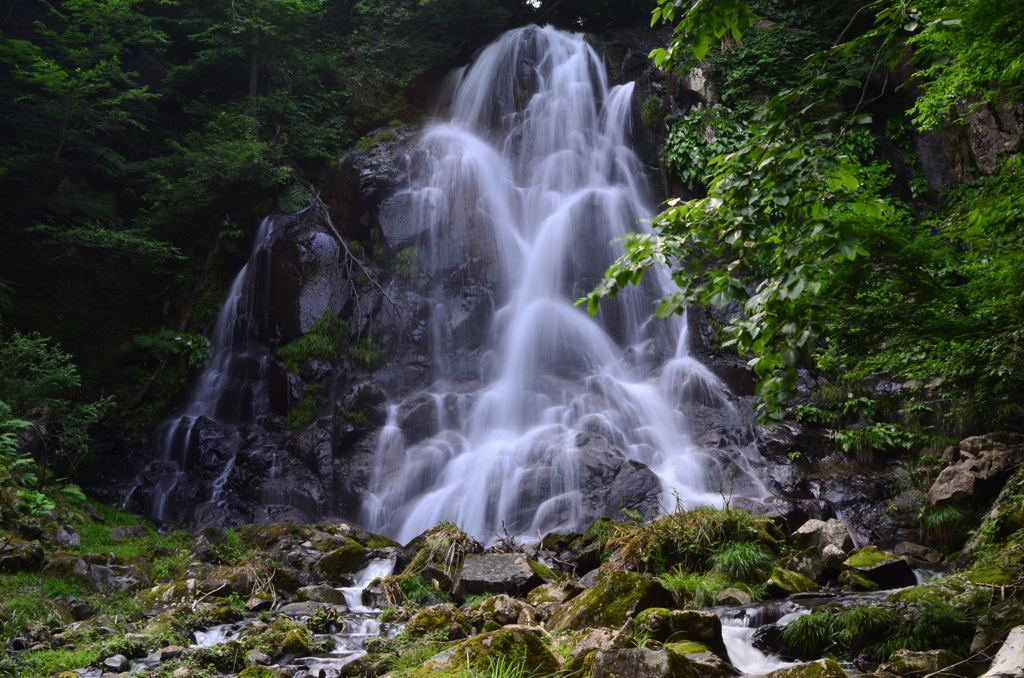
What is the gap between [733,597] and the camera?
20.7 ft

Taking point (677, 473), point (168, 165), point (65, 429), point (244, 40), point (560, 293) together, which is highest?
point (244, 40)

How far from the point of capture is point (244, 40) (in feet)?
A: 62.5

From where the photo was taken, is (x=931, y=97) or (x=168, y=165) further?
(x=168, y=165)

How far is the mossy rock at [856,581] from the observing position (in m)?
6.39

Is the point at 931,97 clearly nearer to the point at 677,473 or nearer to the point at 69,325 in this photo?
the point at 677,473

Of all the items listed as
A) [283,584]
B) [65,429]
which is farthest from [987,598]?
[65,429]

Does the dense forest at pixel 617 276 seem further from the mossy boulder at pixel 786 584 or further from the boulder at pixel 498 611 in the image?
the boulder at pixel 498 611

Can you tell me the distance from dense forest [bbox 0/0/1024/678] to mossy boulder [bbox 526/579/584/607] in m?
Answer: 0.05

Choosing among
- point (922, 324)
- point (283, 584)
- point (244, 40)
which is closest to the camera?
point (922, 324)

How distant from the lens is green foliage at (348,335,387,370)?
49.3 ft

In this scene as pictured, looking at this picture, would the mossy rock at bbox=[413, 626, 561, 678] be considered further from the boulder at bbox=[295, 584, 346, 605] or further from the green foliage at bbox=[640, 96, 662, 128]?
the green foliage at bbox=[640, 96, 662, 128]

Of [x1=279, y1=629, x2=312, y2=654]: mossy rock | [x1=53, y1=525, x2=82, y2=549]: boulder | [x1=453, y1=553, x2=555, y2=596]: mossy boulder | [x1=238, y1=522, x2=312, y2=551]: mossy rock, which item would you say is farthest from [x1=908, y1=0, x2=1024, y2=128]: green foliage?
[x1=53, y1=525, x2=82, y2=549]: boulder

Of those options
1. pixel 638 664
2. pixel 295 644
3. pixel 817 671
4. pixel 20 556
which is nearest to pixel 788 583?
pixel 817 671

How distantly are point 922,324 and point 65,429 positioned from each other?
1341cm
